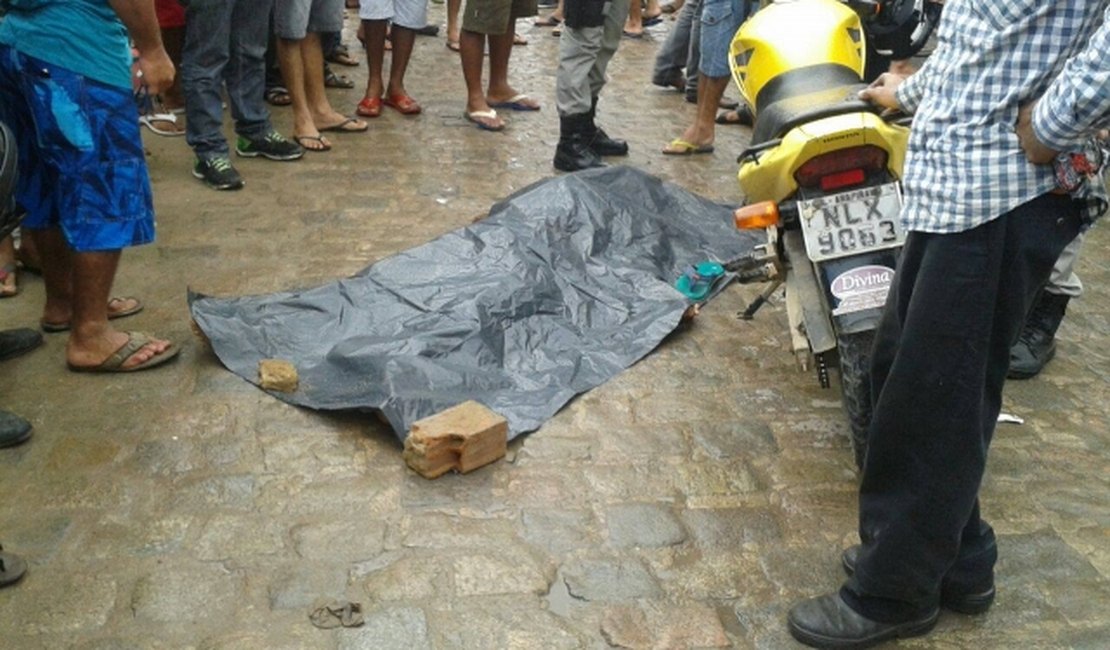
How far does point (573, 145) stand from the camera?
6.48m

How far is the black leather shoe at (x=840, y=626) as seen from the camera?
109 inches

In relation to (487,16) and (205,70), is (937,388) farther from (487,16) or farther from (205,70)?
(487,16)

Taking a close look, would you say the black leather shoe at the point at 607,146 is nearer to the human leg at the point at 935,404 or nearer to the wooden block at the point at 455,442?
the wooden block at the point at 455,442

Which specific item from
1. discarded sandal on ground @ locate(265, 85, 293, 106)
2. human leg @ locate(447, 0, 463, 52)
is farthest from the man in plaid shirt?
human leg @ locate(447, 0, 463, 52)

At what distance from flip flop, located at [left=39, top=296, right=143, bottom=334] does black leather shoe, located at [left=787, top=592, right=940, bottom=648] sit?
2829 mm

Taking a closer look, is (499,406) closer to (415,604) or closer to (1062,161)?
(415,604)

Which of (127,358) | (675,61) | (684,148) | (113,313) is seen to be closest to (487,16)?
(684,148)

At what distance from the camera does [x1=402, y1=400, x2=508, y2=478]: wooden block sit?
3.34 meters

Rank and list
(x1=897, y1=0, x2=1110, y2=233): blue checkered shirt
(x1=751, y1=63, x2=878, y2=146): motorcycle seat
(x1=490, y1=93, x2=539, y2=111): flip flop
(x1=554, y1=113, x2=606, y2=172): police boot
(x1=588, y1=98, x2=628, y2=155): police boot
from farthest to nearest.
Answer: (x1=490, y1=93, x2=539, y2=111): flip flop → (x1=588, y1=98, x2=628, y2=155): police boot → (x1=554, y1=113, x2=606, y2=172): police boot → (x1=751, y1=63, x2=878, y2=146): motorcycle seat → (x1=897, y1=0, x2=1110, y2=233): blue checkered shirt

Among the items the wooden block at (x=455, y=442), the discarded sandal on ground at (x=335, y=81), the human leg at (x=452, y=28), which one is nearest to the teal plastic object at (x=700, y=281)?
the wooden block at (x=455, y=442)

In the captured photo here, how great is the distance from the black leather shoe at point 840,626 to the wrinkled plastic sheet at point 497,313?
119cm

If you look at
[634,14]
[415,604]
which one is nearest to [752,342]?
[415,604]

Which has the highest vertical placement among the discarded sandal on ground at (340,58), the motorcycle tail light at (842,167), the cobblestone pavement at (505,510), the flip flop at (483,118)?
the motorcycle tail light at (842,167)

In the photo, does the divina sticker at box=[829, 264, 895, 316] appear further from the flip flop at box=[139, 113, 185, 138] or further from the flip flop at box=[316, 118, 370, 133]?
the flip flop at box=[139, 113, 185, 138]
